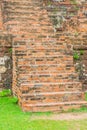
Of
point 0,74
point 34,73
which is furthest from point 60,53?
point 0,74

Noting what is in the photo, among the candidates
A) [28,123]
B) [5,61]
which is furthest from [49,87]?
[28,123]

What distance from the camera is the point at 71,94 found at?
894 centimetres

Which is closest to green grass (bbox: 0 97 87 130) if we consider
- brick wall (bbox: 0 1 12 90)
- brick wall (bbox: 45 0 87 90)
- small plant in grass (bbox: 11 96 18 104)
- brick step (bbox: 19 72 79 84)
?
small plant in grass (bbox: 11 96 18 104)

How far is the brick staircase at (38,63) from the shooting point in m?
8.69

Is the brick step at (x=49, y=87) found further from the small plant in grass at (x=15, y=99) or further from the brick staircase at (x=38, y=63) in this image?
the small plant in grass at (x=15, y=99)

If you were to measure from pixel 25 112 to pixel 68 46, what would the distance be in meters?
2.88

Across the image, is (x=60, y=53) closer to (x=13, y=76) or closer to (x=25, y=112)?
(x=13, y=76)

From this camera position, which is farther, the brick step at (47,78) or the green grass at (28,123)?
the brick step at (47,78)

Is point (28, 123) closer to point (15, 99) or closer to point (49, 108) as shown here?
point (49, 108)

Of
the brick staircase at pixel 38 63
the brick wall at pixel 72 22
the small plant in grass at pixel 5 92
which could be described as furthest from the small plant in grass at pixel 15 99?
the brick wall at pixel 72 22

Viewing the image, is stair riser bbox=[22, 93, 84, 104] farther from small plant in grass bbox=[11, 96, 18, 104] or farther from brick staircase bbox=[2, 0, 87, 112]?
small plant in grass bbox=[11, 96, 18, 104]

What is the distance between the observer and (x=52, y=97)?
8.77m

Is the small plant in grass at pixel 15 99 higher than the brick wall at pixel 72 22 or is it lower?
A: lower

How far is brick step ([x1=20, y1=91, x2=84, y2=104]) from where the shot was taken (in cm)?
860
